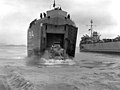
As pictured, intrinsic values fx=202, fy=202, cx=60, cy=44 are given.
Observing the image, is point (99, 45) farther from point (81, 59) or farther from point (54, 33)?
point (54, 33)

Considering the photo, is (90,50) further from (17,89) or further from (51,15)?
(17,89)

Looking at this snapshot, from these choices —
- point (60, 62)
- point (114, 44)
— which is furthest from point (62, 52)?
point (114, 44)

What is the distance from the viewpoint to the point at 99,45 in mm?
54219

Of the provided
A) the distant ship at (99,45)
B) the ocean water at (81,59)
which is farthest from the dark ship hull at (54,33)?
the distant ship at (99,45)

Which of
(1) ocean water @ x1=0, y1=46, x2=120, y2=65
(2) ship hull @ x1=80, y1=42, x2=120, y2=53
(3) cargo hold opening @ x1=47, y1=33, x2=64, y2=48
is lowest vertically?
(1) ocean water @ x1=0, y1=46, x2=120, y2=65

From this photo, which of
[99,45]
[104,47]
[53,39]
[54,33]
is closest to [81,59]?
[53,39]

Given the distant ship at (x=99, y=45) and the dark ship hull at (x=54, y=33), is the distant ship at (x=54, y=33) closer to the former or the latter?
the dark ship hull at (x=54, y=33)

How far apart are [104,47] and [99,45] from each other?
259 cm

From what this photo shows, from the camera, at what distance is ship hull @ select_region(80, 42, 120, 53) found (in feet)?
147

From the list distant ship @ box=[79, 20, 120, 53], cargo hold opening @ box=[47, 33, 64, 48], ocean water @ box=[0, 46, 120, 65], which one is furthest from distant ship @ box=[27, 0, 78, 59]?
distant ship @ box=[79, 20, 120, 53]

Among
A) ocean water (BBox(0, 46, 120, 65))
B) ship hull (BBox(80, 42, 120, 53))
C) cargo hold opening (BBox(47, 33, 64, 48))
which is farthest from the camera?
ship hull (BBox(80, 42, 120, 53))

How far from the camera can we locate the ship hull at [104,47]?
44912 millimetres

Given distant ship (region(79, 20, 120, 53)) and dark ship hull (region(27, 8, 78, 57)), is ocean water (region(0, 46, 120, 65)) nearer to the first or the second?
dark ship hull (region(27, 8, 78, 57))

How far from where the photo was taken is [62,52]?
19531 mm
